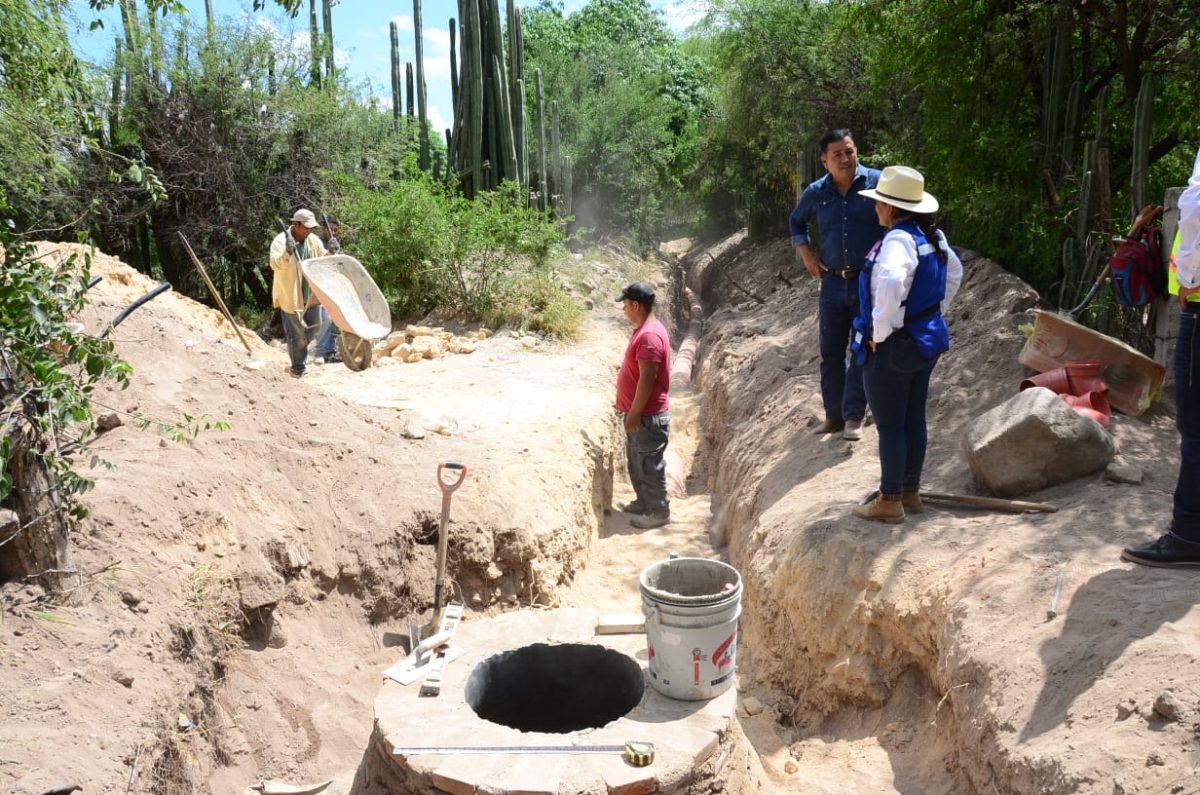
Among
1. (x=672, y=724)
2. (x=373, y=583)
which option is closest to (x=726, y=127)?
(x=373, y=583)

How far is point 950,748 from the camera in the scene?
144 inches

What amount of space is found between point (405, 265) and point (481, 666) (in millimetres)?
9622

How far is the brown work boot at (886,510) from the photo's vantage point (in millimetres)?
4789

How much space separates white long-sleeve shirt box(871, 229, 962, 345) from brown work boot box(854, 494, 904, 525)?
97 centimetres

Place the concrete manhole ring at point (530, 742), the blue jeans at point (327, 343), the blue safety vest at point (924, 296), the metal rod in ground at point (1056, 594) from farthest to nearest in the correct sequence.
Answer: the blue jeans at point (327, 343) → the blue safety vest at point (924, 296) → the metal rod in ground at point (1056, 594) → the concrete manhole ring at point (530, 742)

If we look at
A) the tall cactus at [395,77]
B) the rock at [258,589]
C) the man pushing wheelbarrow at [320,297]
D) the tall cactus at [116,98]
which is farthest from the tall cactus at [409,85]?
the rock at [258,589]

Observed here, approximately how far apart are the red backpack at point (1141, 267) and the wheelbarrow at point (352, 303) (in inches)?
241

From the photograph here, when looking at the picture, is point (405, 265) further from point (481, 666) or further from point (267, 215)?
point (481, 666)

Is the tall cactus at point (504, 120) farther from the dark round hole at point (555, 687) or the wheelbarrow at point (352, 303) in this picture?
the dark round hole at point (555, 687)

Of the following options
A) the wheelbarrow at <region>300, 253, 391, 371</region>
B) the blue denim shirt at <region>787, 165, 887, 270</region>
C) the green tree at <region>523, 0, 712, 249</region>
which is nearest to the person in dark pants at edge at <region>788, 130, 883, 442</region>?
the blue denim shirt at <region>787, 165, 887, 270</region>

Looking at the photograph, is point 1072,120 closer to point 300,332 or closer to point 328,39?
point 300,332

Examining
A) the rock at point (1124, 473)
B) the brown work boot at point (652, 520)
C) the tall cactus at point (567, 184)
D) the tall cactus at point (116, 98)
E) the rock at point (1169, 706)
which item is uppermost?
the tall cactus at point (116, 98)

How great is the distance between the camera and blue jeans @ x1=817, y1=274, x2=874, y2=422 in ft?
19.4

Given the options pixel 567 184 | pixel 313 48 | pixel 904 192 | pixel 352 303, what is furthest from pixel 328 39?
pixel 904 192
